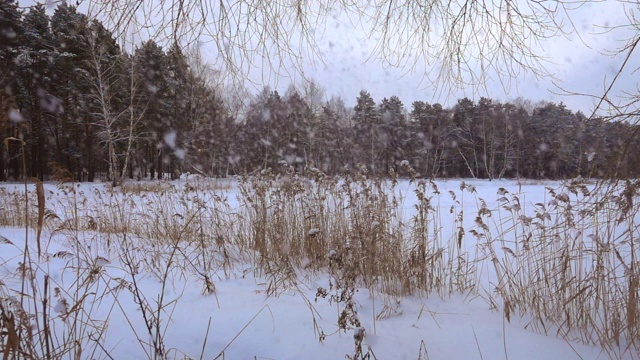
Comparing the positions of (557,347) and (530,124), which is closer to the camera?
(557,347)

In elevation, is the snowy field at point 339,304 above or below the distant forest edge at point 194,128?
below

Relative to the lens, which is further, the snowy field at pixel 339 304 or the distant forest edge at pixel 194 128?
the distant forest edge at pixel 194 128

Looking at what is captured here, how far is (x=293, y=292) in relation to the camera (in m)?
2.74

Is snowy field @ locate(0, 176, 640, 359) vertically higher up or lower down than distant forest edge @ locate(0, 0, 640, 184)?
lower down

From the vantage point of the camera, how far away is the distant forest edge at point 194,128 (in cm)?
426

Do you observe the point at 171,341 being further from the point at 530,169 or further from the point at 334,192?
the point at 530,169

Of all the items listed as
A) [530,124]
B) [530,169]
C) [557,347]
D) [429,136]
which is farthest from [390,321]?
[530,124]

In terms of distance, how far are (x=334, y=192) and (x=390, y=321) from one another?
6.59ft

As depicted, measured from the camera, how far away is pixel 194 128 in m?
16.0

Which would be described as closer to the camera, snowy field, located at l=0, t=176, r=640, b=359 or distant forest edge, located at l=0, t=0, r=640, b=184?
snowy field, located at l=0, t=176, r=640, b=359

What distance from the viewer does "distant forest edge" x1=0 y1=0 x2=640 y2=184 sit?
→ 4258 mm

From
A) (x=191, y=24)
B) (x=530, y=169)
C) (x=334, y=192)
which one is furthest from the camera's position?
(x=530, y=169)

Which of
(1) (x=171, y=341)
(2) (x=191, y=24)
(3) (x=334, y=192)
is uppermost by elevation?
(2) (x=191, y=24)

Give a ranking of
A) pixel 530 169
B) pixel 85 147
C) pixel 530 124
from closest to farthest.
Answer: pixel 85 147, pixel 530 169, pixel 530 124
